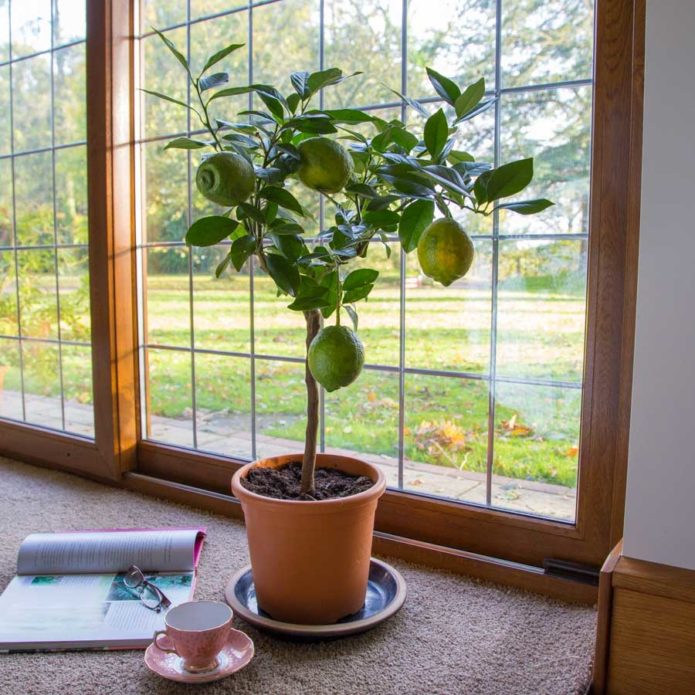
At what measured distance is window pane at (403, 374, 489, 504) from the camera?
5.03ft

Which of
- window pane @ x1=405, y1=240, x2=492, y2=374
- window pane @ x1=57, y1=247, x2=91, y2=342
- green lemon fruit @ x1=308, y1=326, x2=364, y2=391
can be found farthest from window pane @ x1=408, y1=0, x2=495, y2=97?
window pane @ x1=57, y1=247, x2=91, y2=342

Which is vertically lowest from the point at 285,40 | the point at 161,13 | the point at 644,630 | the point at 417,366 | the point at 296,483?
the point at 644,630

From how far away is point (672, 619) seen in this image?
3.29ft

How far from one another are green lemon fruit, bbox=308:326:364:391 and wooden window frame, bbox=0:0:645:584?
0.49m

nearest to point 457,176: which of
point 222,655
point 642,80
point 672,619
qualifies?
point 642,80

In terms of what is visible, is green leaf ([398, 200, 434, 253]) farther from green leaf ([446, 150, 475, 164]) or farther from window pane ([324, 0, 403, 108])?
window pane ([324, 0, 403, 108])

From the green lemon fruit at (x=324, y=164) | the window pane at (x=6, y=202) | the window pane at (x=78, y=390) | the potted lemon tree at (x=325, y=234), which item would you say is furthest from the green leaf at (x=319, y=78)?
the window pane at (x=6, y=202)

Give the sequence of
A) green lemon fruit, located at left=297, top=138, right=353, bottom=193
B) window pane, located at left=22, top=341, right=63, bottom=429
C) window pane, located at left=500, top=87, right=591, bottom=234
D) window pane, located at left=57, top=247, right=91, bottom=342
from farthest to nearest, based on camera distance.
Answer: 1. window pane, located at left=22, top=341, right=63, bottom=429
2. window pane, located at left=57, top=247, right=91, bottom=342
3. window pane, located at left=500, top=87, right=591, bottom=234
4. green lemon fruit, located at left=297, top=138, right=353, bottom=193

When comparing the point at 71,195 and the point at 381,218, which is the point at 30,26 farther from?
the point at 381,218

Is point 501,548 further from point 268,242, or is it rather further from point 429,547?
point 268,242

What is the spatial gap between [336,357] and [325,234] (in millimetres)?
260

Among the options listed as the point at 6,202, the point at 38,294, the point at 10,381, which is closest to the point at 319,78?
the point at 38,294

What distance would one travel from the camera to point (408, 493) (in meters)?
1.59

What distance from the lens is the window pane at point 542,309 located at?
4.51 feet
